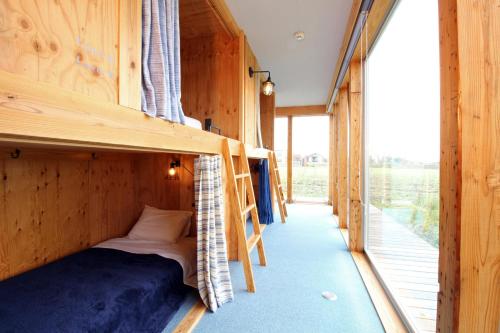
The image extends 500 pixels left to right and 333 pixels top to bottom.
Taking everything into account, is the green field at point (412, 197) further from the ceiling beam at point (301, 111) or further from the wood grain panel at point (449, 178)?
the ceiling beam at point (301, 111)

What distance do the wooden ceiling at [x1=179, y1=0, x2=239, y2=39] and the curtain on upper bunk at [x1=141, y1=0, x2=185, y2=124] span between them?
95 centimetres

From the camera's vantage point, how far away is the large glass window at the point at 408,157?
1359 millimetres

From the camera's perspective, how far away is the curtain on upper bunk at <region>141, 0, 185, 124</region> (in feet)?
3.95

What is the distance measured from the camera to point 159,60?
4.07 feet

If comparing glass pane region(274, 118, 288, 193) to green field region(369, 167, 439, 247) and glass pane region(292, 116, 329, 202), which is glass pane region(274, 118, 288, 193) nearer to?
glass pane region(292, 116, 329, 202)

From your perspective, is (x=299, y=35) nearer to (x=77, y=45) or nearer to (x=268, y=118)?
(x=268, y=118)

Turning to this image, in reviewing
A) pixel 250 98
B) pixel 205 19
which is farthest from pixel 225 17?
pixel 250 98

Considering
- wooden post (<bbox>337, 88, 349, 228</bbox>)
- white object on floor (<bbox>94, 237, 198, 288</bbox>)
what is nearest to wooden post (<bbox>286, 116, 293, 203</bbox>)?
wooden post (<bbox>337, 88, 349, 228</bbox>)

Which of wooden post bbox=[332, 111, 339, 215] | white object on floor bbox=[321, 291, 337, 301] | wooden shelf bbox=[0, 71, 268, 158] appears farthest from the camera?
wooden post bbox=[332, 111, 339, 215]

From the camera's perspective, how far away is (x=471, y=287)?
0.82 metres

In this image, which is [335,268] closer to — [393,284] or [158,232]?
[393,284]

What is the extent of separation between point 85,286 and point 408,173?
97.9 inches

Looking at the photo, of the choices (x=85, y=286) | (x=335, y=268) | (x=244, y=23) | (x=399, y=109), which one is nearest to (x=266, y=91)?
(x=244, y=23)

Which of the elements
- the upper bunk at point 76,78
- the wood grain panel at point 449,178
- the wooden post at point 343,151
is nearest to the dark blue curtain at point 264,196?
the wooden post at point 343,151
